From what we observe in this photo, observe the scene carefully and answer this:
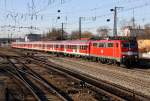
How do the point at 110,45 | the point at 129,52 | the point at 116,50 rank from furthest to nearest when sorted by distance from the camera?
the point at 110,45, the point at 116,50, the point at 129,52

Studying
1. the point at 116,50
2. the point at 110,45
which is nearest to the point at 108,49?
the point at 110,45

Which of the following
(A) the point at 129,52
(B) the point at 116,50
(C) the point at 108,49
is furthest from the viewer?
(C) the point at 108,49

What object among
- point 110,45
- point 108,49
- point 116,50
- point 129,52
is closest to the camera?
point 129,52

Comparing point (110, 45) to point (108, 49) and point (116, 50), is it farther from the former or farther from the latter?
point (116, 50)

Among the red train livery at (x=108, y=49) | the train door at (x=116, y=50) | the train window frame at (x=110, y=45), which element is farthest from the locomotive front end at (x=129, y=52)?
the train window frame at (x=110, y=45)

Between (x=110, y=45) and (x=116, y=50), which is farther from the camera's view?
(x=110, y=45)

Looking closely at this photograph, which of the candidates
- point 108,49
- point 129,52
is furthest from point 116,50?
point 108,49

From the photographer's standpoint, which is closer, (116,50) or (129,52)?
(129,52)

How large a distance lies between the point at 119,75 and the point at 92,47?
1702 cm

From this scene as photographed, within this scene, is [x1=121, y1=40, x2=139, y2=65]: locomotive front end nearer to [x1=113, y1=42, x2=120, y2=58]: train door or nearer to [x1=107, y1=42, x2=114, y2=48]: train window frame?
[x1=113, y1=42, x2=120, y2=58]: train door

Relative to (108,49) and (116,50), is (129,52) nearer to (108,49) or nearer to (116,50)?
(116,50)

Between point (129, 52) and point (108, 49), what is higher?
point (108, 49)

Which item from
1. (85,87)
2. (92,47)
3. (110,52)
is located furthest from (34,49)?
(85,87)

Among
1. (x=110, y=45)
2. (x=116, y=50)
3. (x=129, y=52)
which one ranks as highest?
(x=110, y=45)
